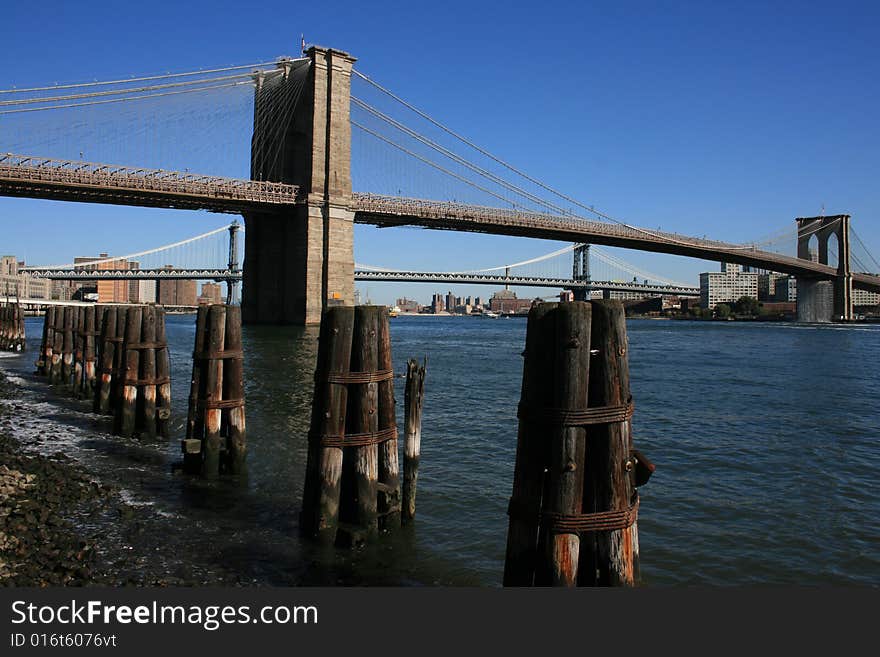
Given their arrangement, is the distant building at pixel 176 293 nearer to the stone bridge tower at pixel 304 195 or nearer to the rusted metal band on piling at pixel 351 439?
the stone bridge tower at pixel 304 195

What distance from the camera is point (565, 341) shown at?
3.62 metres

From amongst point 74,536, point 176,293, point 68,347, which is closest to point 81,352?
point 68,347

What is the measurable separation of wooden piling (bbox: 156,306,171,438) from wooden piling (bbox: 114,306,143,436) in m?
0.28

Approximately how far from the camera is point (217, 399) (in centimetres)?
801

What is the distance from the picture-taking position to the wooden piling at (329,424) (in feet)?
18.9

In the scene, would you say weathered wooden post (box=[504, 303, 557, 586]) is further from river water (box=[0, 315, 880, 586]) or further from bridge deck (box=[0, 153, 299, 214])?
bridge deck (box=[0, 153, 299, 214])

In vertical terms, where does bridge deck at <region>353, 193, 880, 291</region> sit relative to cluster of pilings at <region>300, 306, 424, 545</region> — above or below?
above

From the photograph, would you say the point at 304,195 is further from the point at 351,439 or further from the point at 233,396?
the point at 351,439


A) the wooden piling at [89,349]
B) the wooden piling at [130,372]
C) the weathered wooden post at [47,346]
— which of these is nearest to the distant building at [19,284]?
the weathered wooden post at [47,346]

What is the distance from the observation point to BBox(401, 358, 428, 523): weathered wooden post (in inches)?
269

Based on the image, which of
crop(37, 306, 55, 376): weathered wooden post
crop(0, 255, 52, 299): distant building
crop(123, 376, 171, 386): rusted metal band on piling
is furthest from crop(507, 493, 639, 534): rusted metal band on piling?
crop(0, 255, 52, 299): distant building

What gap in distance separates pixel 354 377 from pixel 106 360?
895 cm

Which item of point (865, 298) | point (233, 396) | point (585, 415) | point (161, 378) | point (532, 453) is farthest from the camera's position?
point (865, 298)

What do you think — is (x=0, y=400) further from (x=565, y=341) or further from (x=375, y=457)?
(x=565, y=341)
